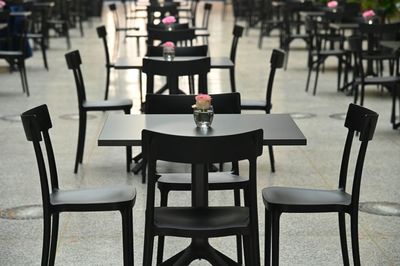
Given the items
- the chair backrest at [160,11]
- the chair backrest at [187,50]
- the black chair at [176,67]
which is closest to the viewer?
the black chair at [176,67]

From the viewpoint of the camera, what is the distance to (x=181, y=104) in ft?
16.6

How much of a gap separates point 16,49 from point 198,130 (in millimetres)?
9778

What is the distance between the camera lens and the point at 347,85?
35.8ft

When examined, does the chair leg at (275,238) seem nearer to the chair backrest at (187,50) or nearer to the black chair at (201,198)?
the black chair at (201,198)

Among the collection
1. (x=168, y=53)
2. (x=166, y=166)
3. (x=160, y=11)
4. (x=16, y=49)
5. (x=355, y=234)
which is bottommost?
(x=166, y=166)

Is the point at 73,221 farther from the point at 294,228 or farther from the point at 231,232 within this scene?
the point at 231,232

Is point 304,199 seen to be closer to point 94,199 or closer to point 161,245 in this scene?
point 161,245

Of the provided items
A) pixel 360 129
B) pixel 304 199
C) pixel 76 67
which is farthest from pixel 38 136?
pixel 76 67

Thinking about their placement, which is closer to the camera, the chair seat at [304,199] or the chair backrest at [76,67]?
the chair seat at [304,199]

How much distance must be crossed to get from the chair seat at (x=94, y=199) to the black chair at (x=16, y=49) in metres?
6.67

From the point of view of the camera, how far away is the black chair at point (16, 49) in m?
11.1

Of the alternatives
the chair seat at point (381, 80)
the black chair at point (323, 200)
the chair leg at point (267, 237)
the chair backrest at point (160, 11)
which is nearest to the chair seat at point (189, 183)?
the black chair at point (323, 200)

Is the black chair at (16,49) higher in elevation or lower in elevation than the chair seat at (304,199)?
lower

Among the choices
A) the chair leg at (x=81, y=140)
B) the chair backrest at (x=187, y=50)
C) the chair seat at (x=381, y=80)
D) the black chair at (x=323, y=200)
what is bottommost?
the chair leg at (x=81, y=140)
